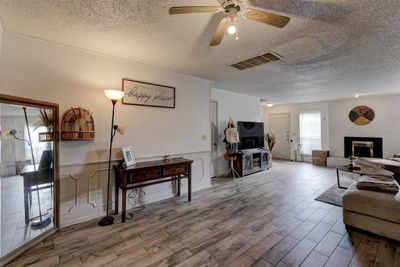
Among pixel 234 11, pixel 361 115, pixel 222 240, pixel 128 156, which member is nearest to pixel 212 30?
pixel 234 11

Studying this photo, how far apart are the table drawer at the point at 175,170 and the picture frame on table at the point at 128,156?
558 mm

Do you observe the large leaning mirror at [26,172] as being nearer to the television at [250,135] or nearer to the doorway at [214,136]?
the doorway at [214,136]

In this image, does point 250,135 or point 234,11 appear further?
point 250,135

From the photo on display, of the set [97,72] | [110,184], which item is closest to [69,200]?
[110,184]

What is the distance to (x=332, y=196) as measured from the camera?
3.60 metres

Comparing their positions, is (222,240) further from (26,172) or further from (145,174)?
(26,172)

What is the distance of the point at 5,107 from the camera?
2010mm

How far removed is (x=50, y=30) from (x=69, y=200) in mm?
2230

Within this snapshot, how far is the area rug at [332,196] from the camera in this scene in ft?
10.9

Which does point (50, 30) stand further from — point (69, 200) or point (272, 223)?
point (272, 223)

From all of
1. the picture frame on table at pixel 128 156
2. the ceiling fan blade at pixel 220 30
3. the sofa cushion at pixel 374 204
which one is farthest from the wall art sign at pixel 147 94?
the sofa cushion at pixel 374 204

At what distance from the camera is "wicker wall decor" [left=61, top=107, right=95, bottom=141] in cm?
254

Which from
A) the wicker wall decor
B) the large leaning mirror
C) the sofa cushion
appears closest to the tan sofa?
the sofa cushion

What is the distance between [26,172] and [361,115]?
8864 millimetres
